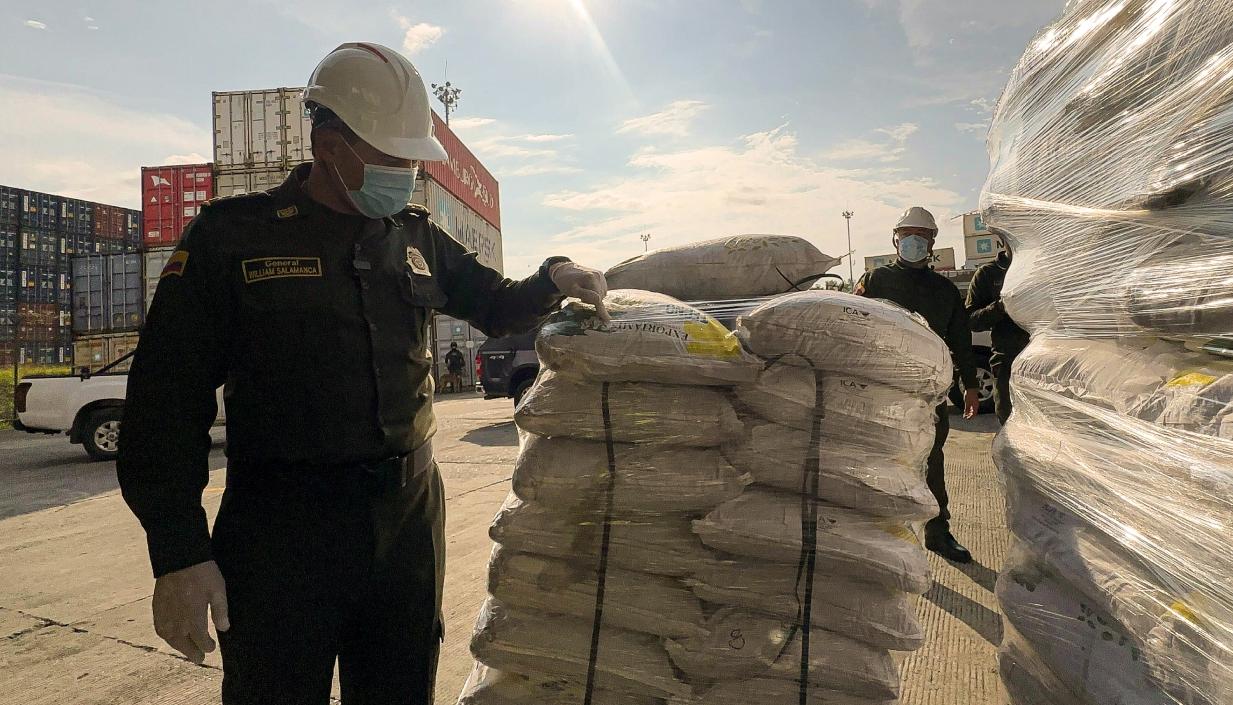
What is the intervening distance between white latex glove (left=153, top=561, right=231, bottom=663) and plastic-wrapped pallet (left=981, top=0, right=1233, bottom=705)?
5.96 feet

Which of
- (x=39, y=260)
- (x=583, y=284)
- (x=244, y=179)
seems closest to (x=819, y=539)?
(x=583, y=284)

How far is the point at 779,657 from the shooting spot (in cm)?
149

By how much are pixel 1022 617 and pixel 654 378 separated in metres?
1.14

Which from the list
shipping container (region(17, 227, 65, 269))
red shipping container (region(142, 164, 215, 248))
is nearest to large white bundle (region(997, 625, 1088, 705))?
red shipping container (region(142, 164, 215, 248))

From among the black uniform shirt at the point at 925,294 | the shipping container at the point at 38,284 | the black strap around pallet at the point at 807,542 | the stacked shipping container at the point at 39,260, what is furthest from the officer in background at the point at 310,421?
the shipping container at the point at 38,284

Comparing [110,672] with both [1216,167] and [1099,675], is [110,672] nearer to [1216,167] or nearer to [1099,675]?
[1099,675]

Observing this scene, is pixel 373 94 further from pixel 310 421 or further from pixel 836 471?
pixel 836 471

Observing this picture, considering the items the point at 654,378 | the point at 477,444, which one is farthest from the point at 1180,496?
the point at 477,444

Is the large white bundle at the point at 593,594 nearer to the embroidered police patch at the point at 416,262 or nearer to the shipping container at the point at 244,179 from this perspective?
the embroidered police patch at the point at 416,262

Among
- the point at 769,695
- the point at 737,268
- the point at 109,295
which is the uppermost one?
the point at 109,295

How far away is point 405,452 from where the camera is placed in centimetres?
156

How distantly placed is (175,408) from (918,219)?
3.54m

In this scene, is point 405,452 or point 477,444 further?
point 477,444

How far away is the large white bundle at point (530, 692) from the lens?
60.5 inches
